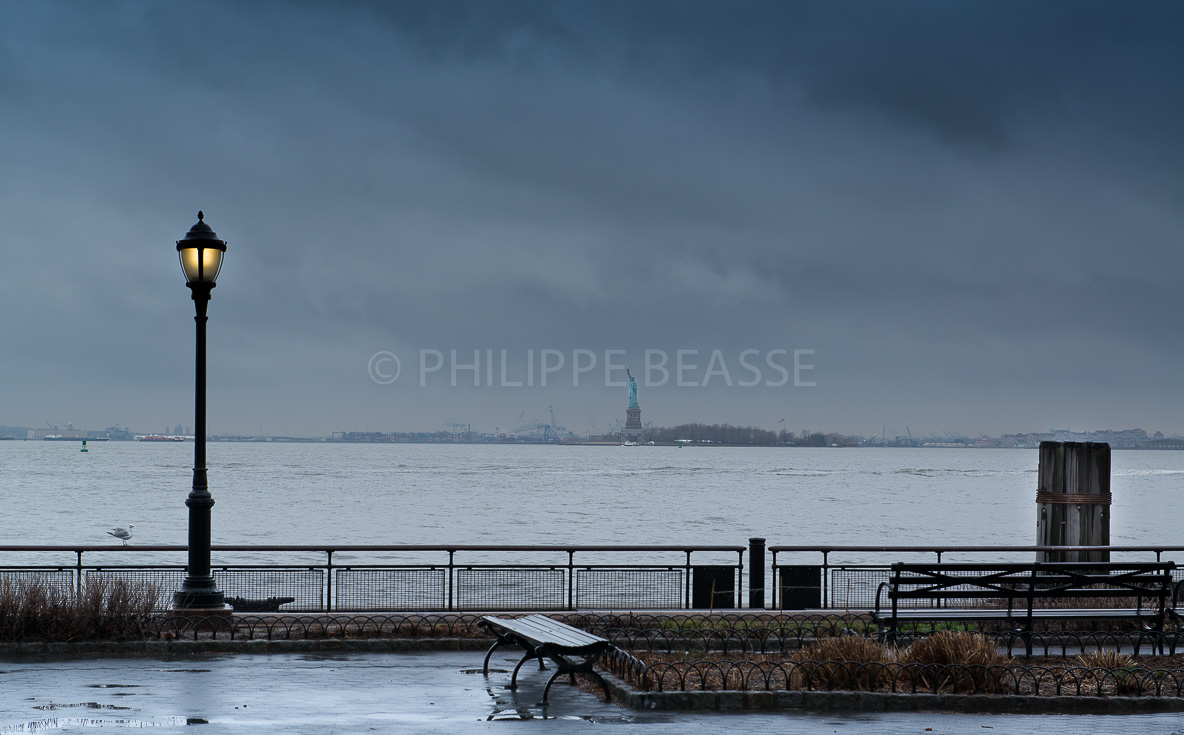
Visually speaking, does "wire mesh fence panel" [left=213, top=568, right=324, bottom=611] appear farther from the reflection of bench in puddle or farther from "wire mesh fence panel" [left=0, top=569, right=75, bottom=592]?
"wire mesh fence panel" [left=0, top=569, right=75, bottom=592]

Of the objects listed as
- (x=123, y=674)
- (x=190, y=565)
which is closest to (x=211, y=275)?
(x=190, y=565)

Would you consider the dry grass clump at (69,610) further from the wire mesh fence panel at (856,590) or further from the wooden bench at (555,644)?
the wire mesh fence panel at (856,590)

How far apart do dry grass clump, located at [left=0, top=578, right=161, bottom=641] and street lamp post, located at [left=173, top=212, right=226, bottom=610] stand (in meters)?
0.93

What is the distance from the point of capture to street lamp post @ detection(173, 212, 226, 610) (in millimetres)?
13531

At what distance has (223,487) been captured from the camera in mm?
101312

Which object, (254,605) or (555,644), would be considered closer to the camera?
(555,644)

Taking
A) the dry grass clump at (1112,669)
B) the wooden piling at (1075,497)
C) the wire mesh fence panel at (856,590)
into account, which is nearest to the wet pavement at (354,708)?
the dry grass clump at (1112,669)

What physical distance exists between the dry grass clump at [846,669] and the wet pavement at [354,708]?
1.65 ft

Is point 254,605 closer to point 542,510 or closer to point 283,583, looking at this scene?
point 283,583

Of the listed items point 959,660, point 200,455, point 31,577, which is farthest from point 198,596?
point 959,660

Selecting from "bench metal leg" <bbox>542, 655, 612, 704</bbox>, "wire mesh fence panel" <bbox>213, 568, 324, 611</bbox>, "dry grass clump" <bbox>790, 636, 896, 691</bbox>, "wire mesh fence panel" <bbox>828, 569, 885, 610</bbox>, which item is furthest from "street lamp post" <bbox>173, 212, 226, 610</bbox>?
"wire mesh fence panel" <bbox>828, 569, 885, 610</bbox>

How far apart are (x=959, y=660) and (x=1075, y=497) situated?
344 inches

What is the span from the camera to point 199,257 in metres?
14.3

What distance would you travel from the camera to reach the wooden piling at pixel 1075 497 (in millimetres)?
17906
